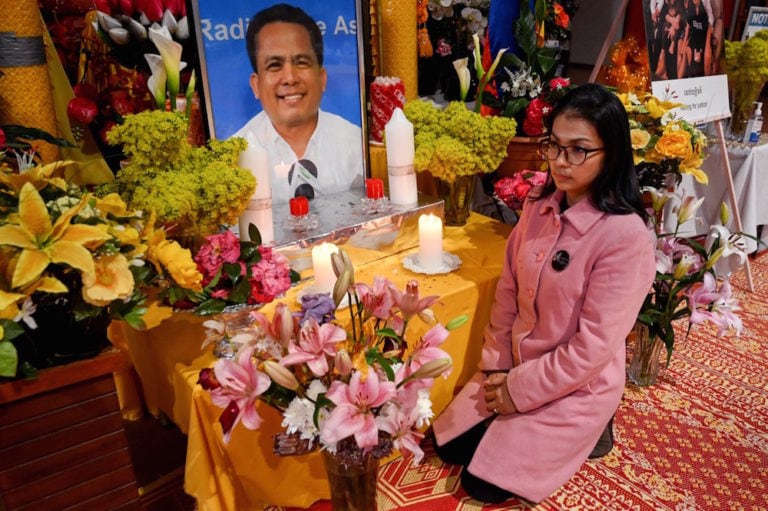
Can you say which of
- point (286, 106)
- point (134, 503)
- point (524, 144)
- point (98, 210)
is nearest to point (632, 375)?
point (524, 144)

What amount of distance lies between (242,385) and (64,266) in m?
0.39

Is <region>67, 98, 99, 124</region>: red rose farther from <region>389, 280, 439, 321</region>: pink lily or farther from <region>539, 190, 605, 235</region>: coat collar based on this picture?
<region>539, 190, 605, 235</region>: coat collar

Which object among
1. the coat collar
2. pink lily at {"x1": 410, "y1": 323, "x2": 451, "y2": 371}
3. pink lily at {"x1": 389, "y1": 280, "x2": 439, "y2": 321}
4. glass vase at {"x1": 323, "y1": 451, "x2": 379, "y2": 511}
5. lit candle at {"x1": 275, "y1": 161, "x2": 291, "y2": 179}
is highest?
lit candle at {"x1": 275, "y1": 161, "x2": 291, "y2": 179}

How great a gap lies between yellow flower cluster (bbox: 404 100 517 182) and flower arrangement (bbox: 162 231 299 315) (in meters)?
0.75

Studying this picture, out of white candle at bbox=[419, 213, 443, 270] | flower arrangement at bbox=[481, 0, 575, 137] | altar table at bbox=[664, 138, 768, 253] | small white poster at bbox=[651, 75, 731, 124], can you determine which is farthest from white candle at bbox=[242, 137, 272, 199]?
altar table at bbox=[664, 138, 768, 253]

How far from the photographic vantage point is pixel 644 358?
206 cm

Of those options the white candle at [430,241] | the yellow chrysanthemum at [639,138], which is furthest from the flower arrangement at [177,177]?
the yellow chrysanthemum at [639,138]

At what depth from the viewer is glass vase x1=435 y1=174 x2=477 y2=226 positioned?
2034mm

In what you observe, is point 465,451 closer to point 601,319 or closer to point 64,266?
point 601,319

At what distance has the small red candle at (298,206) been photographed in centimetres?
165

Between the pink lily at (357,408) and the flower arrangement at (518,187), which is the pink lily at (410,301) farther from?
the flower arrangement at (518,187)

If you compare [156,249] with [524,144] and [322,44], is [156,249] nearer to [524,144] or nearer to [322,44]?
[322,44]

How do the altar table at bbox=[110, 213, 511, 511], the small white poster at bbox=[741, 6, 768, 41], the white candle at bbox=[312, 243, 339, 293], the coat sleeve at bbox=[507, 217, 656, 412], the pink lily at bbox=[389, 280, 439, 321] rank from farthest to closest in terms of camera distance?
the small white poster at bbox=[741, 6, 768, 41], the white candle at bbox=[312, 243, 339, 293], the coat sleeve at bbox=[507, 217, 656, 412], the altar table at bbox=[110, 213, 511, 511], the pink lily at bbox=[389, 280, 439, 321]

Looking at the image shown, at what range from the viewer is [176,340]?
1.40 metres
